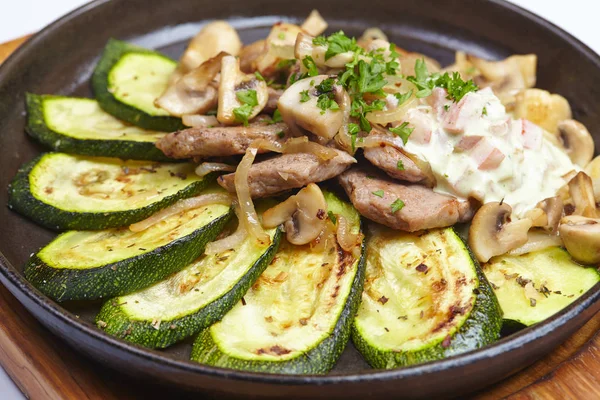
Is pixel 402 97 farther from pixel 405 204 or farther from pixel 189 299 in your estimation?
pixel 189 299

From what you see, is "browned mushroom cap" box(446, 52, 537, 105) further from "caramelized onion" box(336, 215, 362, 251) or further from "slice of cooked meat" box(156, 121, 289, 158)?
"caramelized onion" box(336, 215, 362, 251)

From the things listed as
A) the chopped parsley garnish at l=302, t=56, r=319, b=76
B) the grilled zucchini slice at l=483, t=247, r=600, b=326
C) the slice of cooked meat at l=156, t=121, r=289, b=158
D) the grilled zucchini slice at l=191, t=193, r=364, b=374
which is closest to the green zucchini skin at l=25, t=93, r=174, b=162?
the slice of cooked meat at l=156, t=121, r=289, b=158

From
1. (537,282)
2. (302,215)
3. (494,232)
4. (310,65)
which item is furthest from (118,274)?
(537,282)

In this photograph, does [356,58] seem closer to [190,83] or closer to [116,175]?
[190,83]

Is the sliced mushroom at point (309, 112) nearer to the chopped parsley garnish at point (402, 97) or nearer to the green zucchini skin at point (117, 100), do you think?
the chopped parsley garnish at point (402, 97)

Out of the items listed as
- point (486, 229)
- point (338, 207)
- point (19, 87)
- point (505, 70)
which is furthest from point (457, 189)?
point (19, 87)

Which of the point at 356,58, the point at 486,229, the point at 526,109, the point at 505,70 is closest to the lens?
the point at 486,229
